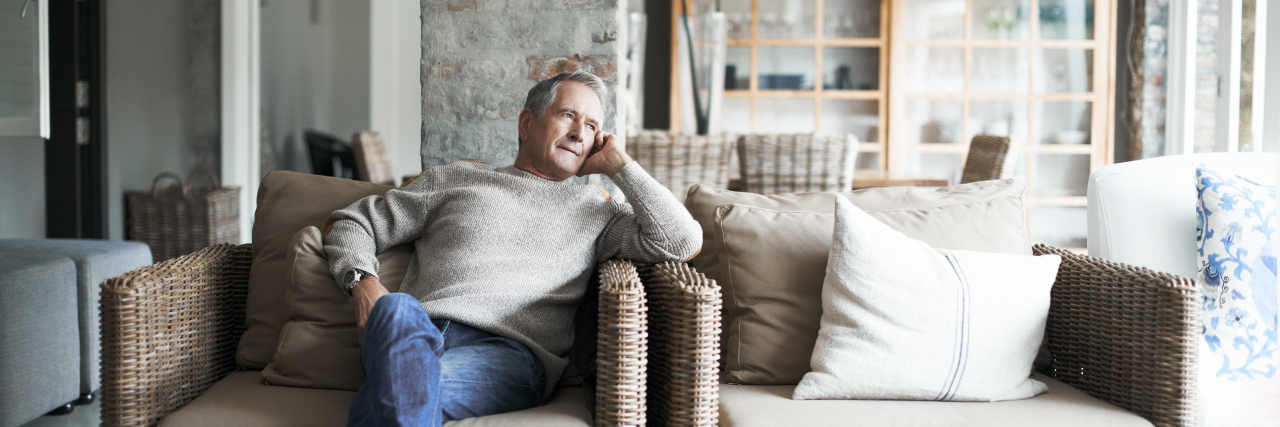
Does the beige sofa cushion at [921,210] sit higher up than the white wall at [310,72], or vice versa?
the white wall at [310,72]

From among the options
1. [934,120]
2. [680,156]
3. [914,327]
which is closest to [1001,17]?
[934,120]

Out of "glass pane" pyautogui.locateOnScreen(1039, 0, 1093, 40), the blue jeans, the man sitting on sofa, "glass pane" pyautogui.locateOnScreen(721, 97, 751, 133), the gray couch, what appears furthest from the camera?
"glass pane" pyautogui.locateOnScreen(721, 97, 751, 133)

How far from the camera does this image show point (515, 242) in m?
1.64

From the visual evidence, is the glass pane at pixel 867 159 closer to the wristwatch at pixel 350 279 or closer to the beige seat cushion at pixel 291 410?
the beige seat cushion at pixel 291 410

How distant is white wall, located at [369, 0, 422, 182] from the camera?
5.18m

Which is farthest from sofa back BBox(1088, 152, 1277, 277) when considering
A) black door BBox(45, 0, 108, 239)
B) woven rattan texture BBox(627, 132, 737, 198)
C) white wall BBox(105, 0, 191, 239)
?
white wall BBox(105, 0, 191, 239)

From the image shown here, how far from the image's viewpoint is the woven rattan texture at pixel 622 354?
1335 mm

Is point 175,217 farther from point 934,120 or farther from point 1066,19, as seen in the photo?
point 1066,19

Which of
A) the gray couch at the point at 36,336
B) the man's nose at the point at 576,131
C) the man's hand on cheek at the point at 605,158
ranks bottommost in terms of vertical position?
the gray couch at the point at 36,336

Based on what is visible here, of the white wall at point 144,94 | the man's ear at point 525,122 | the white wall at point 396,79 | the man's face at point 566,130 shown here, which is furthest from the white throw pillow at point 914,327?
the white wall at point 396,79

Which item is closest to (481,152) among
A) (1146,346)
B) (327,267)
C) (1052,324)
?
(327,267)

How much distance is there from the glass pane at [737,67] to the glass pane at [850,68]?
46 centimetres

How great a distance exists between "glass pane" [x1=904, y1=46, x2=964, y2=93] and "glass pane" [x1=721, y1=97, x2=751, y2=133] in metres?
0.95

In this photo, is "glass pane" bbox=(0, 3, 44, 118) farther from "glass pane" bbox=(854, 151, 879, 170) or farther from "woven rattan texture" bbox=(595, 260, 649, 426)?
"glass pane" bbox=(854, 151, 879, 170)
